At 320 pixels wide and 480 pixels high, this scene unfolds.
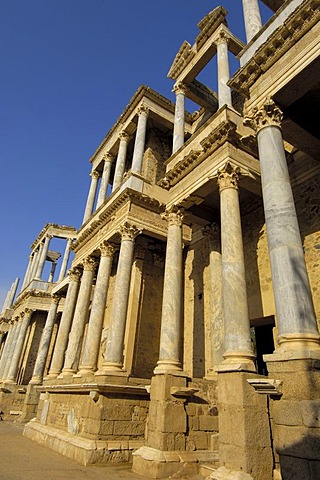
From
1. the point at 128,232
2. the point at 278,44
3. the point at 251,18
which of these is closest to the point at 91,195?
the point at 128,232

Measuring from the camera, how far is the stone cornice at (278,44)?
6355 millimetres

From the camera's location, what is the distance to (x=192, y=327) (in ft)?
40.0

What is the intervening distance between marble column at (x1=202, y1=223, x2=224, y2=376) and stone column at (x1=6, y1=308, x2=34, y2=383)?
58.3ft

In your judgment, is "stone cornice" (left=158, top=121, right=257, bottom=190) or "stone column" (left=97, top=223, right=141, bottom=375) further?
"stone column" (left=97, top=223, right=141, bottom=375)

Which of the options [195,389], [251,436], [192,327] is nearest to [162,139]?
[192,327]

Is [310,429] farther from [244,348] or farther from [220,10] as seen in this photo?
[220,10]

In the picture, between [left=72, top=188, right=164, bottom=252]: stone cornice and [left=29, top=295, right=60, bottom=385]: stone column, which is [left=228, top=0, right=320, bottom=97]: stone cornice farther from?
[left=29, top=295, right=60, bottom=385]: stone column

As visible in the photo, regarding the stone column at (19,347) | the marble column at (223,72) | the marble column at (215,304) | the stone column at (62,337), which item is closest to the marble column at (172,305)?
the marble column at (215,304)

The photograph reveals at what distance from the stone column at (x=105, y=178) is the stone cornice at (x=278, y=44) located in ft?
34.2

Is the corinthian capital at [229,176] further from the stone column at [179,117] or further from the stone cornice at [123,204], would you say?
the stone cornice at [123,204]

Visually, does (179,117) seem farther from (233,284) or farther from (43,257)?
(43,257)

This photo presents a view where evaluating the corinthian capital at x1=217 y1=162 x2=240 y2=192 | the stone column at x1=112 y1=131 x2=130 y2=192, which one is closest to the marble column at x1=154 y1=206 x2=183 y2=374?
the corinthian capital at x1=217 y1=162 x2=240 y2=192

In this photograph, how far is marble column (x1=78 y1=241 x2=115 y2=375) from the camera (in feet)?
39.3

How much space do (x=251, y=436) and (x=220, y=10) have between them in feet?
42.9
